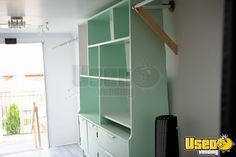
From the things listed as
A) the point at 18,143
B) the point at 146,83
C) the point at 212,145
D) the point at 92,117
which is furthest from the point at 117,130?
the point at 18,143

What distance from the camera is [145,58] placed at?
8.18 ft

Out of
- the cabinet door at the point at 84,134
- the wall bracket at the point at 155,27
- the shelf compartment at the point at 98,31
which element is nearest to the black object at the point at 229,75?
the wall bracket at the point at 155,27

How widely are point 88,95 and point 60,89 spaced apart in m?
1.37

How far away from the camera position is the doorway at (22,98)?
18.7ft

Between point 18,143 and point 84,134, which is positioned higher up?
point 84,134

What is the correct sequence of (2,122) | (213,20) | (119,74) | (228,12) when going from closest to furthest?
(228,12) < (213,20) < (119,74) < (2,122)

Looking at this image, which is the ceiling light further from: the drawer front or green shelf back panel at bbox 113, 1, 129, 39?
the drawer front

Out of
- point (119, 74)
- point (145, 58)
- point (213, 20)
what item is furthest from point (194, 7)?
point (119, 74)

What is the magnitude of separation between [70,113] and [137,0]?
382 cm

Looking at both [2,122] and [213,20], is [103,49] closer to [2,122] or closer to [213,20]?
[213,20]

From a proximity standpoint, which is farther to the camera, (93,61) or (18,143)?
(18,143)

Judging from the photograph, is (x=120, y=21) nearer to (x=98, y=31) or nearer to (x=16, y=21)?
(x=98, y=31)

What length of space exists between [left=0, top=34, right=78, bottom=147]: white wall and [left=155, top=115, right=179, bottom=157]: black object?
12.3 feet

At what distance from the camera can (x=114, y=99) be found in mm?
3430
